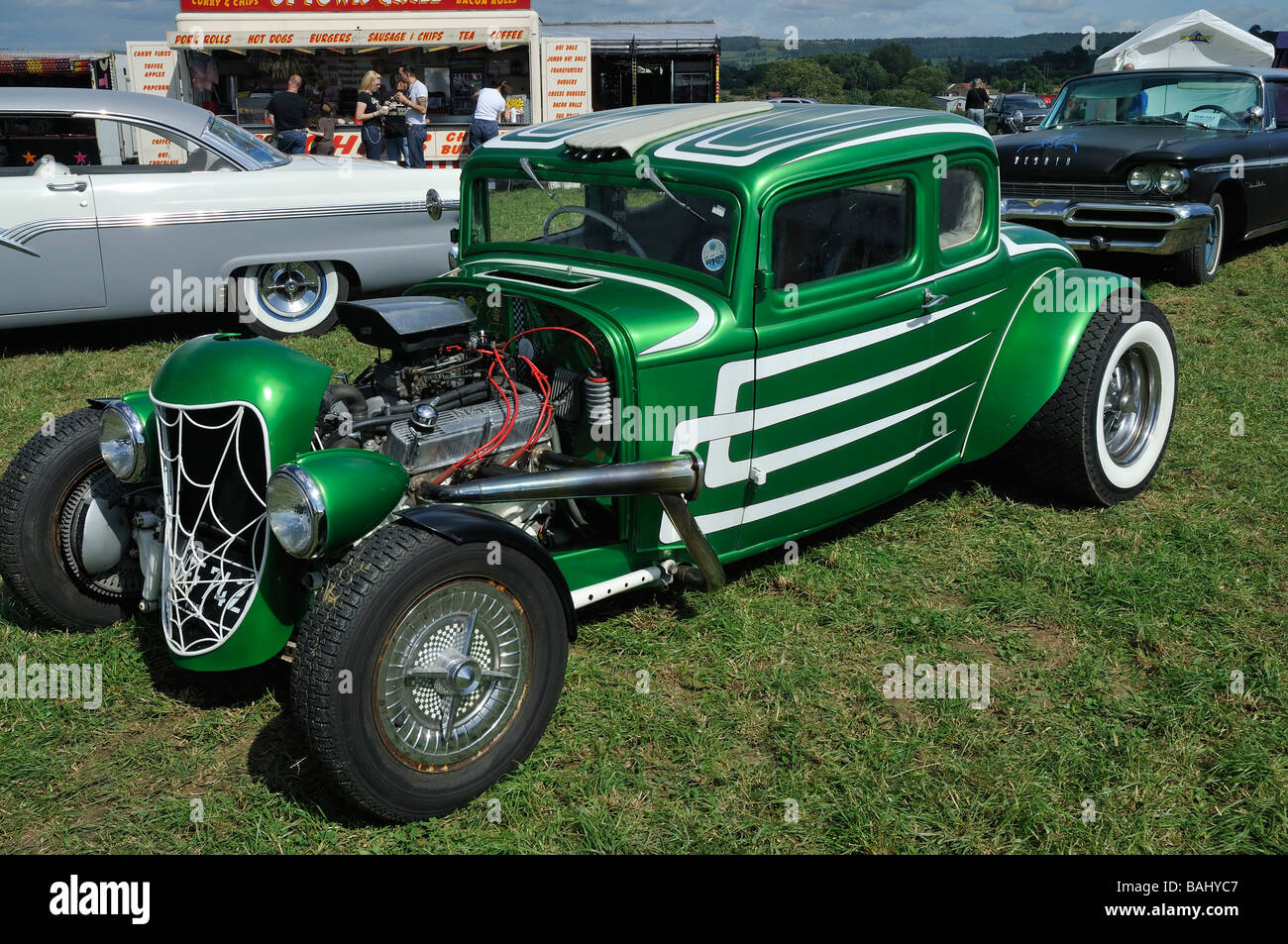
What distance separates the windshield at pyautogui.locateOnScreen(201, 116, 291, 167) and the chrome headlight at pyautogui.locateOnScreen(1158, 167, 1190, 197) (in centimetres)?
673

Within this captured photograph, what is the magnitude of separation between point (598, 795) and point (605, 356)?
1385 mm

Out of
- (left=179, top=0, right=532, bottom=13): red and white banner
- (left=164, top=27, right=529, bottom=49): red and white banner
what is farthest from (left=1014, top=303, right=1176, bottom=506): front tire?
(left=179, top=0, right=532, bottom=13): red and white banner

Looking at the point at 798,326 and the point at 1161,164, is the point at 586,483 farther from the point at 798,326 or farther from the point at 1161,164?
the point at 1161,164

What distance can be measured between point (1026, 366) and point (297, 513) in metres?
3.11

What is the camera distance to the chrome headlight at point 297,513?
278 centimetres

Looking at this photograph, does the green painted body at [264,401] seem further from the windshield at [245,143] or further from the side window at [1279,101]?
the side window at [1279,101]

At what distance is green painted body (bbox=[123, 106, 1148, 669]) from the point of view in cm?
320

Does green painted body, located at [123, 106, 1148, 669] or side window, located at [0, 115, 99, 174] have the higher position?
side window, located at [0, 115, 99, 174]

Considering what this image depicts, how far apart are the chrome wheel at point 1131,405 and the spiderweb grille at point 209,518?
370cm

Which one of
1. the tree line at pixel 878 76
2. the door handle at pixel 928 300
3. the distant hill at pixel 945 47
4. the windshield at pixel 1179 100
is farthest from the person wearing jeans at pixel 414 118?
the distant hill at pixel 945 47

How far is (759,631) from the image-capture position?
3.89 metres

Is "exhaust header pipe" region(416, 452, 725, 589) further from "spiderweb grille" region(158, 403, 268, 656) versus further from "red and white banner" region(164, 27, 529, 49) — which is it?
"red and white banner" region(164, 27, 529, 49)

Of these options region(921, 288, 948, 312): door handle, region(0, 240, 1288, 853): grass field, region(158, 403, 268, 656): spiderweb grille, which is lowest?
region(0, 240, 1288, 853): grass field
